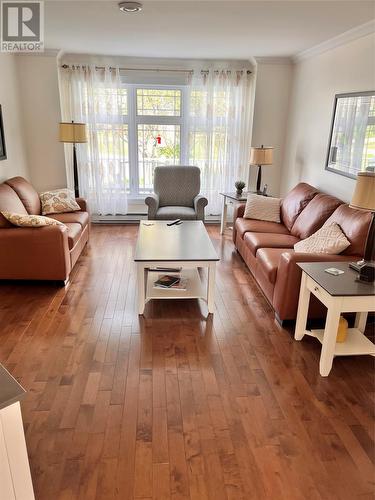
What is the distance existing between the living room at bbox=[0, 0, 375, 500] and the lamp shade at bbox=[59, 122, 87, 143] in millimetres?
26

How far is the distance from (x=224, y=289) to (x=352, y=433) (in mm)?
1881

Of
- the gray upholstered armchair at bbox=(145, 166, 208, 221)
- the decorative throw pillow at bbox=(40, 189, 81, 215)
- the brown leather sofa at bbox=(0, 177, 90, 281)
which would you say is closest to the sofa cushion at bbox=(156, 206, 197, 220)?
the gray upholstered armchair at bbox=(145, 166, 208, 221)

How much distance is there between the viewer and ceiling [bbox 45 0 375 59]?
9.59 feet

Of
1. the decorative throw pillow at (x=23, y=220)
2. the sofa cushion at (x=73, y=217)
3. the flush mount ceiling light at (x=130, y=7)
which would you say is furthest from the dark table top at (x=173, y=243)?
the flush mount ceiling light at (x=130, y=7)

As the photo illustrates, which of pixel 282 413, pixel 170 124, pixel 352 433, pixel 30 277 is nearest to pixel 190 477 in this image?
pixel 282 413

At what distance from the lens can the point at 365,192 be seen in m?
2.41

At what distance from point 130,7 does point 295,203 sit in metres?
2.52

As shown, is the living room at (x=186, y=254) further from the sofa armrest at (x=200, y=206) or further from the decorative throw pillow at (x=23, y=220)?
the sofa armrest at (x=200, y=206)

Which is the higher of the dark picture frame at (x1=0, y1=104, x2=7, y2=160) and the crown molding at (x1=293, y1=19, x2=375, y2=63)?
the crown molding at (x1=293, y1=19, x2=375, y2=63)

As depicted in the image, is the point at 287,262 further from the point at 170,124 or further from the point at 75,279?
the point at 170,124

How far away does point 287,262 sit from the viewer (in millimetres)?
2855

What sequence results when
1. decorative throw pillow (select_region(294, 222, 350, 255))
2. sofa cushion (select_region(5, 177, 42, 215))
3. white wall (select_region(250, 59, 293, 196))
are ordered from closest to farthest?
1. decorative throw pillow (select_region(294, 222, 350, 255))
2. sofa cushion (select_region(5, 177, 42, 215))
3. white wall (select_region(250, 59, 293, 196))

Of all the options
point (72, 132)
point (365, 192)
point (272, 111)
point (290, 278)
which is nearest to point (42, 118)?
point (72, 132)

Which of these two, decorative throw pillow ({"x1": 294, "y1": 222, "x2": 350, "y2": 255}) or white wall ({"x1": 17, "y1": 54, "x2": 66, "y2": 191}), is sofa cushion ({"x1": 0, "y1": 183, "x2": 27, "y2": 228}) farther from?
decorative throw pillow ({"x1": 294, "y1": 222, "x2": 350, "y2": 255})
